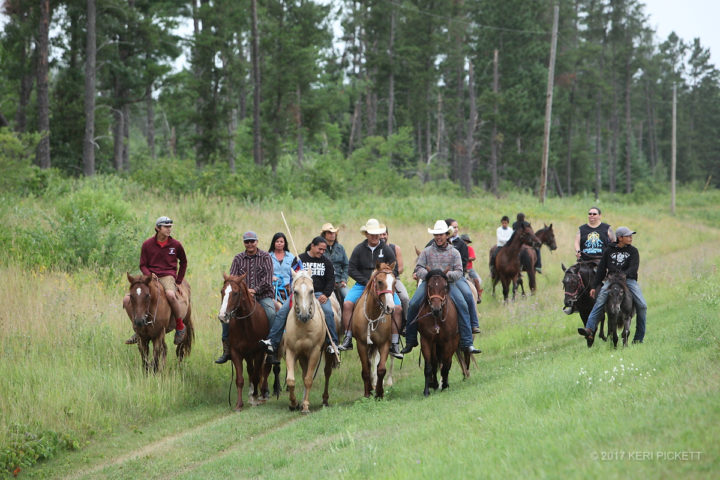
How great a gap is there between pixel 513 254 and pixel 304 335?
10467mm

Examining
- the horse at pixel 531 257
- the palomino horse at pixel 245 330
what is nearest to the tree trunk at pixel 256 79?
Answer: the horse at pixel 531 257

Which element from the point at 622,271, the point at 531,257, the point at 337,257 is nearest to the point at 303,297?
the point at 337,257

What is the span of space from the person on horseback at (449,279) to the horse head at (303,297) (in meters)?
1.89

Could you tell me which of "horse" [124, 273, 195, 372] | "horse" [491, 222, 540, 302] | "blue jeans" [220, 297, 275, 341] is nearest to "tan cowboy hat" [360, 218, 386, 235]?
"blue jeans" [220, 297, 275, 341]

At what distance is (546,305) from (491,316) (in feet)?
6.42

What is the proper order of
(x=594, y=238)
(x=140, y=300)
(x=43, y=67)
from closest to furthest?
(x=140, y=300), (x=594, y=238), (x=43, y=67)

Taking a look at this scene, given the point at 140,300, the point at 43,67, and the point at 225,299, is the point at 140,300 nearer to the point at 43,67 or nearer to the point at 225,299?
the point at 225,299

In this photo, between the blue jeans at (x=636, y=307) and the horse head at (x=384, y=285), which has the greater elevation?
the horse head at (x=384, y=285)

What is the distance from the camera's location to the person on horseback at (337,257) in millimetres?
12833

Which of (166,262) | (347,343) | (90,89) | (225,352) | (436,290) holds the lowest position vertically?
(225,352)

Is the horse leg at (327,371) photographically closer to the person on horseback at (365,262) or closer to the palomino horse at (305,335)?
the palomino horse at (305,335)

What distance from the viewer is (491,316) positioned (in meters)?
18.4

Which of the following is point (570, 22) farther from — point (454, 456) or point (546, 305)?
point (454, 456)

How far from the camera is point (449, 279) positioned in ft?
37.4
